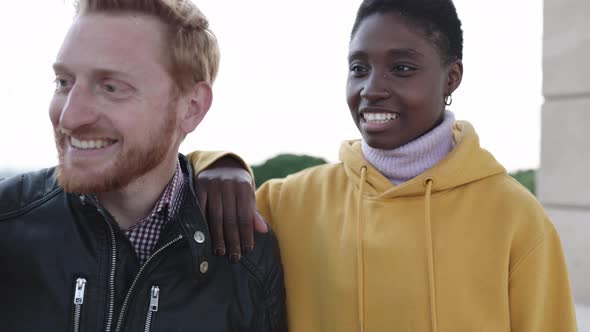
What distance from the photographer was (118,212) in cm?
189

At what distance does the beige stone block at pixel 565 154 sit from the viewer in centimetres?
484

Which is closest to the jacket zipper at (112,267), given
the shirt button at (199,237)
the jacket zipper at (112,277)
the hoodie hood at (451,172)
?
the jacket zipper at (112,277)

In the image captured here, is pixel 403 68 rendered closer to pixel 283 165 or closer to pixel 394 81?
pixel 394 81

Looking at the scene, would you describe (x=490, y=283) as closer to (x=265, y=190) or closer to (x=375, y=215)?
(x=375, y=215)

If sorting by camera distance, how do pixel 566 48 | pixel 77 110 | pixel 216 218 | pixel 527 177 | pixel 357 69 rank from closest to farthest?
pixel 77 110, pixel 216 218, pixel 357 69, pixel 566 48, pixel 527 177

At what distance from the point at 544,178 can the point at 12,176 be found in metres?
4.24

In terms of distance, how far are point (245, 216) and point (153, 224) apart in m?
0.28

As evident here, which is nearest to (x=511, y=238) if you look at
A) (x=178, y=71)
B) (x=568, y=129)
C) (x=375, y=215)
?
(x=375, y=215)

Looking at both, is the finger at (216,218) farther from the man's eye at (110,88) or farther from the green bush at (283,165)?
the green bush at (283,165)

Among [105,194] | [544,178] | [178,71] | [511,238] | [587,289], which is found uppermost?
[178,71]

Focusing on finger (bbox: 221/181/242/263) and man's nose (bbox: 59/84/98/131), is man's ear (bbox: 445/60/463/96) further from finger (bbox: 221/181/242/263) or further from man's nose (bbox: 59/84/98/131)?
man's nose (bbox: 59/84/98/131)

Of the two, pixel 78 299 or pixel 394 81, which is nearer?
pixel 78 299

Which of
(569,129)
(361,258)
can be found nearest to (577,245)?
(569,129)

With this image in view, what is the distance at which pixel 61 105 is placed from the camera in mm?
1724
